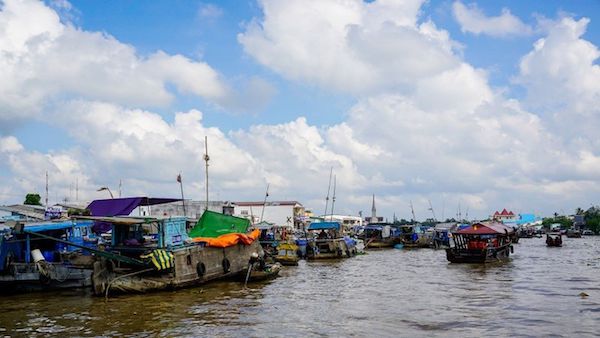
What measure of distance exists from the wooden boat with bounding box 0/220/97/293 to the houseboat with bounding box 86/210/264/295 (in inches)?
57.3

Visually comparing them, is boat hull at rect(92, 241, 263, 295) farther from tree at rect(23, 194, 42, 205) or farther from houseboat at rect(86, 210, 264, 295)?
tree at rect(23, 194, 42, 205)

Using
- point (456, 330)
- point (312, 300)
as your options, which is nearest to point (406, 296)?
point (312, 300)

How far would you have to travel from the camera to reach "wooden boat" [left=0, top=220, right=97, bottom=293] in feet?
58.6

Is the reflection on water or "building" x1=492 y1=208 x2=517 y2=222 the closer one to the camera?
the reflection on water

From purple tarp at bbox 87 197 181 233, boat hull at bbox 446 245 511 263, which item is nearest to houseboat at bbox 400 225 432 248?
boat hull at bbox 446 245 511 263

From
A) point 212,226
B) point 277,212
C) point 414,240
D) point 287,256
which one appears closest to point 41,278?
point 212,226

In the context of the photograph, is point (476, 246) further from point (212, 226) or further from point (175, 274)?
point (175, 274)

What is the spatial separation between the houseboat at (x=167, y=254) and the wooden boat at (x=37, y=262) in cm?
146

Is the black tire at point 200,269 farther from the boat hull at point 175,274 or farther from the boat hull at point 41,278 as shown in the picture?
the boat hull at point 41,278

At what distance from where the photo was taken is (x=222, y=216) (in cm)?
2184

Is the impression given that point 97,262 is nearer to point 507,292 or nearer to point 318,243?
point 507,292

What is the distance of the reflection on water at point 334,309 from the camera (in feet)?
40.9

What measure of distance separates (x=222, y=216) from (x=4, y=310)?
8.65m

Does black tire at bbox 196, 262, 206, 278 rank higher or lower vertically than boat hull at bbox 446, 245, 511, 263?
higher
